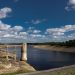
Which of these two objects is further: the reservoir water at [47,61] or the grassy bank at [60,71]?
the reservoir water at [47,61]

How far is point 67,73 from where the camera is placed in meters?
4.23

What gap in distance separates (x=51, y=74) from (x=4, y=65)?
14.8 metres

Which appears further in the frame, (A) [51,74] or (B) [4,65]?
(B) [4,65]

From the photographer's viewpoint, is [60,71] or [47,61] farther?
[47,61]

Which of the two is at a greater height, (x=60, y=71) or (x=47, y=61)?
(x=60, y=71)

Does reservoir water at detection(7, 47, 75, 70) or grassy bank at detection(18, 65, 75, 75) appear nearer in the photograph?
grassy bank at detection(18, 65, 75, 75)

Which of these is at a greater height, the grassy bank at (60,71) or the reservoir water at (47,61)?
the grassy bank at (60,71)

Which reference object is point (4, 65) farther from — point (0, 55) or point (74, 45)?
point (74, 45)

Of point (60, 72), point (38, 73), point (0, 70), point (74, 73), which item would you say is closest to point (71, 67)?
point (74, 73)

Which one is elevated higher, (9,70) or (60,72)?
(60,72)

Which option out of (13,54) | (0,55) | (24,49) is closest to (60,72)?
(0,55)

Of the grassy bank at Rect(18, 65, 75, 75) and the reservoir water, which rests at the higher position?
the grassy bank at Rect(18, 65, 75, 75)

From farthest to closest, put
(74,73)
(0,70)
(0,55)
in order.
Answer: (0,55) → (0,70) → (74,73)

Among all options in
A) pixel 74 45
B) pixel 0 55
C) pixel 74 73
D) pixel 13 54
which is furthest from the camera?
pixel 74 45
